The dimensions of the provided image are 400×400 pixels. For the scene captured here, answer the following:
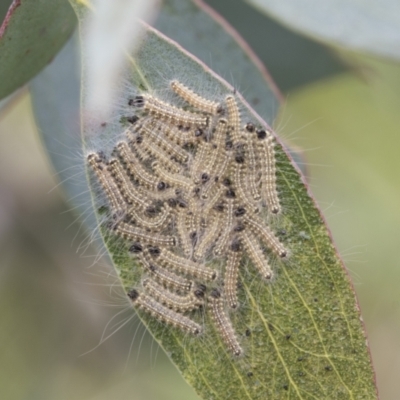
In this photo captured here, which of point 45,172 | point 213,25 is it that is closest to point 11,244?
point 45,172

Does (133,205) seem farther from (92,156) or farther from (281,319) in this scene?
(281,319)

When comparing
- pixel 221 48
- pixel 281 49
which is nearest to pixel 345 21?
pixel 221 48

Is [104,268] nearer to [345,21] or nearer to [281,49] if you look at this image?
[281,49]

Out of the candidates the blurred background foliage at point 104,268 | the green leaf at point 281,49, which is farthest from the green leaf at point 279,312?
the blurred background foliage at point 104,268

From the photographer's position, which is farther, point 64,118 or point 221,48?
point 64,118

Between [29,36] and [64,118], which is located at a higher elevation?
[29,36]

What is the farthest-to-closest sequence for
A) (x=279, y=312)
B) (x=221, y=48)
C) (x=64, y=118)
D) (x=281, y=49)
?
(x=281, y=49) < (x=64, y=118) < (x=221, y=48) < (x=279, y=312)
